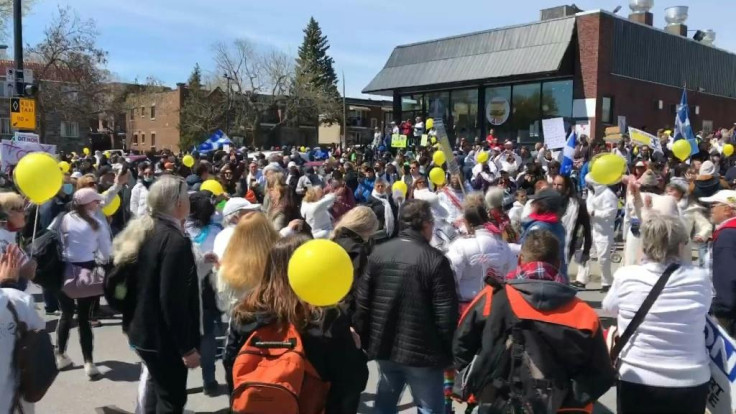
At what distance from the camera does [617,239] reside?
13.7 m

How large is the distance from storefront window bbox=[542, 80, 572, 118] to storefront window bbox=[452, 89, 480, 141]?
3585 millimetres

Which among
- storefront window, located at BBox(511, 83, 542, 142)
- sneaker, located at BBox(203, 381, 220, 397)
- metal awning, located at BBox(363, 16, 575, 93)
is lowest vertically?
sneaker, located at BBox(203, 381, 220, 397)

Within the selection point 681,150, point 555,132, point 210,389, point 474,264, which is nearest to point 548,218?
point 474,264

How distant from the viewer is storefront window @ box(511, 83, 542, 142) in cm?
2783

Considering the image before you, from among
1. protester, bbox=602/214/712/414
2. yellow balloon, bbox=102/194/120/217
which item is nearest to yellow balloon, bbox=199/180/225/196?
yellow balloon, bbox=102/194/120/217

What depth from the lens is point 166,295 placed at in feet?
12.1

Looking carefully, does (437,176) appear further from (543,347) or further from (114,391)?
(543,347)

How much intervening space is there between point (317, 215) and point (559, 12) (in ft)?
84.3

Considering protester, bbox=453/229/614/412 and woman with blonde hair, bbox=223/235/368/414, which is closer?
woman with blonde hair, bbox=223/235/368/414

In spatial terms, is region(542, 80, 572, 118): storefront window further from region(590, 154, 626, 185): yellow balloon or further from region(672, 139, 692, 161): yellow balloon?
region(590, 154, 626, 185): yellow balloon

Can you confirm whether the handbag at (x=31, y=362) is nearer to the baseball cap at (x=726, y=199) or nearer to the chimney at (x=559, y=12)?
the baseball cap at (x=726, y=199)

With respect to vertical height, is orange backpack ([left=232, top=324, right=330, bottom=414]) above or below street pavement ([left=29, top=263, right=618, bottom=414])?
above

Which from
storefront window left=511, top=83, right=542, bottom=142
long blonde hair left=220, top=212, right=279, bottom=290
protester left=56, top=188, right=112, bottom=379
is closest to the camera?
long blonde hair left=220, top=212, right=279, bottom=290

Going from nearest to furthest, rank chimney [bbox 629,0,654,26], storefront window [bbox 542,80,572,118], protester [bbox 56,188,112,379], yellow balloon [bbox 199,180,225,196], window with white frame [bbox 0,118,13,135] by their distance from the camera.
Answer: protester [bbox 56,188,112,379] < yellow balloon [bbox 199,180,225,196] < storefront window [bbox 542,80,572,118] < chimney [bbox 629,0,654,26] < window with white frame [bbox 0,118,13,135]
